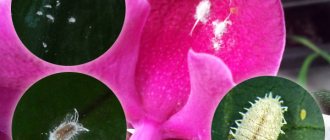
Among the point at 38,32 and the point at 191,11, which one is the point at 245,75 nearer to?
the point at 191,11

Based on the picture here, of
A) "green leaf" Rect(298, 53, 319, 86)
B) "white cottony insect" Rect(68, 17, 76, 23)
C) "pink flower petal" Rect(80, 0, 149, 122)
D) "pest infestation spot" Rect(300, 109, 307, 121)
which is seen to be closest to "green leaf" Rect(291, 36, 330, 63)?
"green leaf" Rect(298, 53, 319, 86)

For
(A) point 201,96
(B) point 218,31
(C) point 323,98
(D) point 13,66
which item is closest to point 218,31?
(B) point 218,31

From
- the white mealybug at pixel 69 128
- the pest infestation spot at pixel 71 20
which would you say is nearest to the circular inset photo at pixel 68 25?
the pest infestation spot at pixel 71 20

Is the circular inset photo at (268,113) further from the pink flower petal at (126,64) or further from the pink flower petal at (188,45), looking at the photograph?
the pink flower petal at (126,64)

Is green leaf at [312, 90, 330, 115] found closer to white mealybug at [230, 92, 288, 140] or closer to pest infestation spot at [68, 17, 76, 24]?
white mealybug at [230, 92, 288, 140]

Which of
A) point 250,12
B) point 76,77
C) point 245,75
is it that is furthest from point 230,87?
point 76,77

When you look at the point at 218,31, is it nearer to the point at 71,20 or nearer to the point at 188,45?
the point at 188,45
